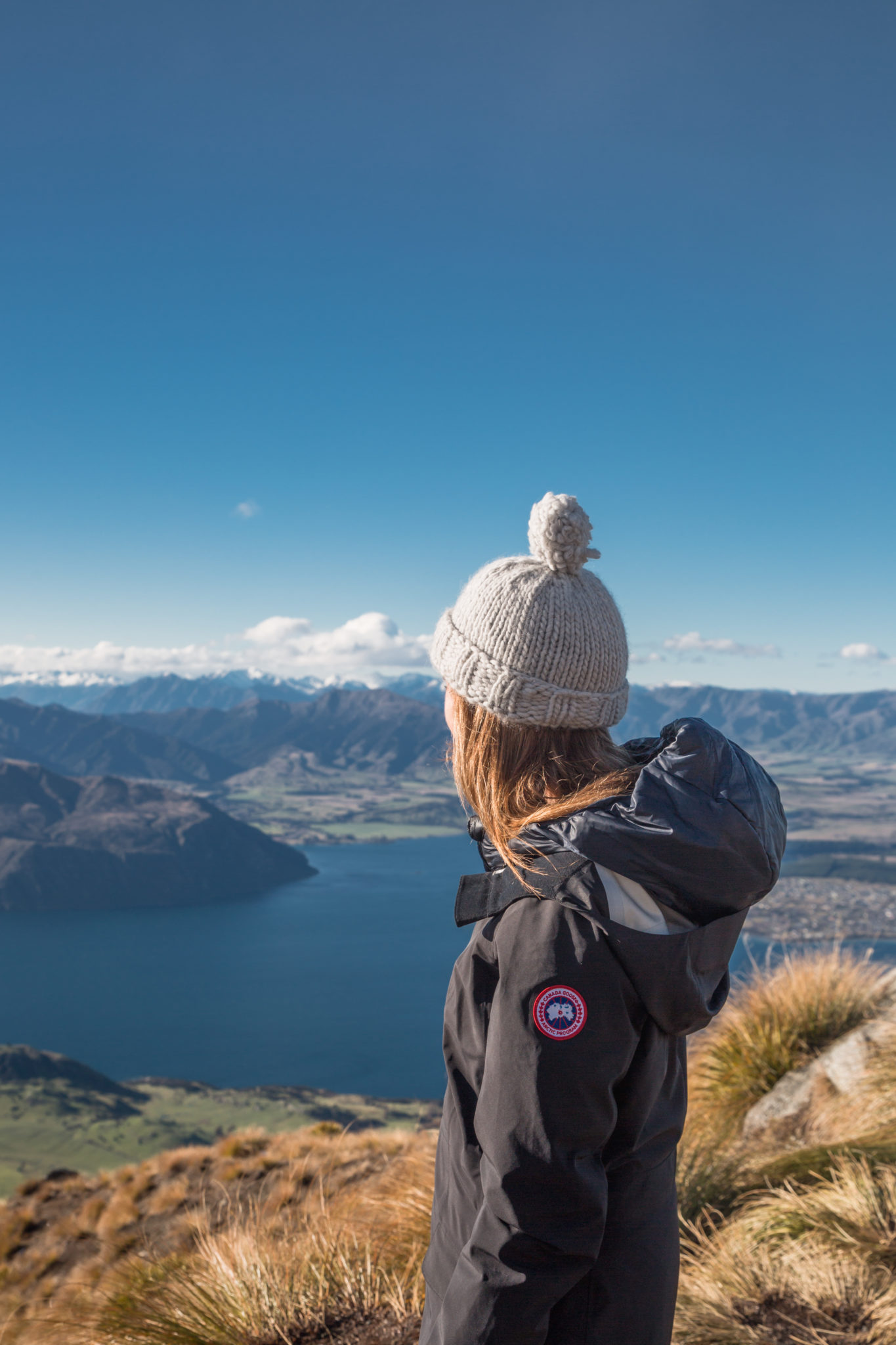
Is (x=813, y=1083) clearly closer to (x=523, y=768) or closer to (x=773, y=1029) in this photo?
(x=773, y=1029)

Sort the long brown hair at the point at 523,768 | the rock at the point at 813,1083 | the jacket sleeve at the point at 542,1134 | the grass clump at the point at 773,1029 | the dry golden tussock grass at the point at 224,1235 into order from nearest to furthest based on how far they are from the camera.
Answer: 1. the jacket sleeve at the point at 542,1134
2. the long brown hair at the point at 523,768
3. the dry golden tussock grass at the point at 224,1235
4. the rock at the point at 813,1083
5. the grass clump at the point at 773,1029

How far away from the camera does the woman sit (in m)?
1.15

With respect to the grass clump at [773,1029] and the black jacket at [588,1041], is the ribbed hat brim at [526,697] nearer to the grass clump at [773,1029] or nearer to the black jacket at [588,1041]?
the black jacket at [588,1041]

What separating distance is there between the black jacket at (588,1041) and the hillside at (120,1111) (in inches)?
1892

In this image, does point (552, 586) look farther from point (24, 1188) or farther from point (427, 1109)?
point (427, 1109)

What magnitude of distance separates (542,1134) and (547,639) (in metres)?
0.84

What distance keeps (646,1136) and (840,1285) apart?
246 cm

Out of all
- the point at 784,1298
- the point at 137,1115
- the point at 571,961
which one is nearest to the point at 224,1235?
the point at 784,1298

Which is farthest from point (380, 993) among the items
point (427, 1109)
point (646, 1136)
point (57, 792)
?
point (57, 792)

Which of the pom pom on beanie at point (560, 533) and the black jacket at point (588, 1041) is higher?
the pom pom on beanie at point (560, 533)

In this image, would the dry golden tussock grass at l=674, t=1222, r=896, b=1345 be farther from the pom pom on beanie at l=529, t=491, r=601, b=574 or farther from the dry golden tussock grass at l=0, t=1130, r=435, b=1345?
the pom pom on beanie at l=529, t=491, r=601, b=574

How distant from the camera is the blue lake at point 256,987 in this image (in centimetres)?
6994

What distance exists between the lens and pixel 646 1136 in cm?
133

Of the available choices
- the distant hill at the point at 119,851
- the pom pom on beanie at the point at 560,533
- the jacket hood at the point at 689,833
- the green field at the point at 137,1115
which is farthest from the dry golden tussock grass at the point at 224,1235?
the distant hill at the point at 119,851
